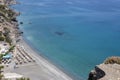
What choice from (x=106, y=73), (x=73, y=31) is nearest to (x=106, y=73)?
(x=106, y=73)

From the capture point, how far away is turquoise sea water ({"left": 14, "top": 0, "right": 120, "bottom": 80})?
7088cm

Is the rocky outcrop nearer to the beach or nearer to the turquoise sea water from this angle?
the beach

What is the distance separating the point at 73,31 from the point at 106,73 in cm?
7817

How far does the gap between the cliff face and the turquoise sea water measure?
43110 mm

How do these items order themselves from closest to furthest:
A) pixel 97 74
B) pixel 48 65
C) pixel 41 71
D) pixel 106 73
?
pixel 106 73, pixel 97 74, pixel 41 71, pixel 48 65

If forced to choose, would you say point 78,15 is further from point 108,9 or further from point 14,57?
point 14,57

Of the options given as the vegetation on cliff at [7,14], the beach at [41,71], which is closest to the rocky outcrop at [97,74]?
the beach at [41,71]

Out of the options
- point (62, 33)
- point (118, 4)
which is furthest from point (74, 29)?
point (118, 4)

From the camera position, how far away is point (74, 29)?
314 ft

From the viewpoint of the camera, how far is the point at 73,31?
93.6m

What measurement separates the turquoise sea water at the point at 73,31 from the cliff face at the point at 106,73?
141 ft

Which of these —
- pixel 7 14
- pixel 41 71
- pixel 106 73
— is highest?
pixel 106 73

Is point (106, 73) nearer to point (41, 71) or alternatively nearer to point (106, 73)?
point (106, 73)

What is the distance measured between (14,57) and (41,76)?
8.90m
